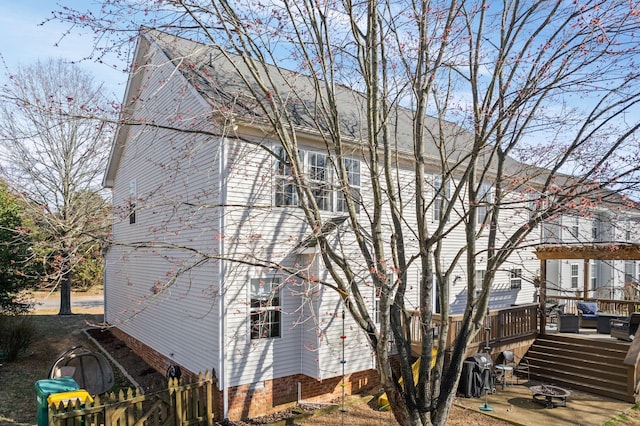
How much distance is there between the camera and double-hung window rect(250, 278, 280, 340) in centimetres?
1013

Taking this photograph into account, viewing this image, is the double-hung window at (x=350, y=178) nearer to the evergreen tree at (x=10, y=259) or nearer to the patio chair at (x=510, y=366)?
the patio chair at (x=510, y=366)

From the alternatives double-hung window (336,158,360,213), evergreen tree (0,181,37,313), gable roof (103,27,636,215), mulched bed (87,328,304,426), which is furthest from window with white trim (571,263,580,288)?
evergreen tree (0,181,37,313)

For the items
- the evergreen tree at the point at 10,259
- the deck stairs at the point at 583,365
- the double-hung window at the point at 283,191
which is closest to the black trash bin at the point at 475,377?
the deck stairs at the point at 583,365

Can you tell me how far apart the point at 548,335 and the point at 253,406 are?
10185 millimetres

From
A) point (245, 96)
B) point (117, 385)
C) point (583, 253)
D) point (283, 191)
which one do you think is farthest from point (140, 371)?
point (583, 253)

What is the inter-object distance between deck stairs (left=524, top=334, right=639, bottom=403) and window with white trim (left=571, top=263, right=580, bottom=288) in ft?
27.7

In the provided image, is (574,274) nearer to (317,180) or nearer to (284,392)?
(317,180)

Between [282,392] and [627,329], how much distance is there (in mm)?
10900

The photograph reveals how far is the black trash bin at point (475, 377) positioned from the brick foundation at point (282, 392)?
7.48 ft

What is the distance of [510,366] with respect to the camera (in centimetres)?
1272

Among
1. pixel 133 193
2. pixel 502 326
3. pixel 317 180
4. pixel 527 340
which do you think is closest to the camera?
pixel 317 180

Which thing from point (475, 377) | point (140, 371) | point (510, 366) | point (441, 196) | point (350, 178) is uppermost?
point (350, 178)

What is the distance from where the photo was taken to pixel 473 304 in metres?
7.88

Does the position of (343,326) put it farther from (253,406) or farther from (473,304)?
(473,304)
